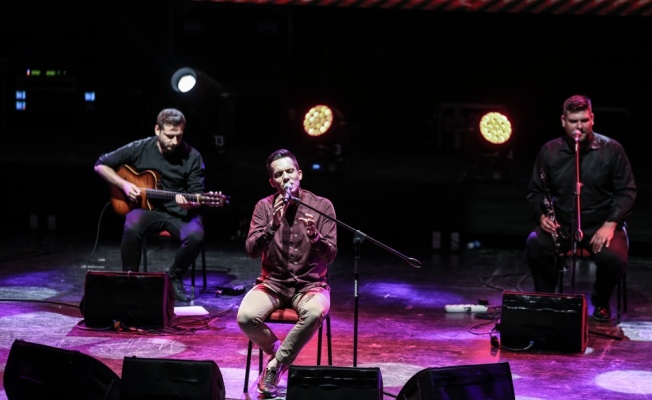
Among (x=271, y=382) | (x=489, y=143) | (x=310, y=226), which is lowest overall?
(x=271, y=382)

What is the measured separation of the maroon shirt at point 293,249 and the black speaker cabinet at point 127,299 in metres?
Result: 1.24

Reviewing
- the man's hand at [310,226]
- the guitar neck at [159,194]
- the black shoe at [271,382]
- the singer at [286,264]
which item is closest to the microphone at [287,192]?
the singer at [286,264]

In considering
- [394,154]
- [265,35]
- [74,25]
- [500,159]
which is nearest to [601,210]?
[500,159]

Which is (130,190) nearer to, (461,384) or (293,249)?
(293,249)

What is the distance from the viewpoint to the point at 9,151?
1205 centimetres

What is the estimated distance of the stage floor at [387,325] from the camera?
5995mm

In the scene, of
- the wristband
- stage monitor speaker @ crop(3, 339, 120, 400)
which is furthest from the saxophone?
stage monitor speaker @ crop(3, 339, 120, 400)

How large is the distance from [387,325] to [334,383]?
2522mm

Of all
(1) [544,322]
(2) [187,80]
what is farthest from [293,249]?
(2) [187,80]

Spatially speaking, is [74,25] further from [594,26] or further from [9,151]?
[594,26]

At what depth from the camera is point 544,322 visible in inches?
254

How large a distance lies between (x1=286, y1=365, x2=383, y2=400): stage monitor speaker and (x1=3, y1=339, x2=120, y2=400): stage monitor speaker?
0.84 m

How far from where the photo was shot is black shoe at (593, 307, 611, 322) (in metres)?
7.27

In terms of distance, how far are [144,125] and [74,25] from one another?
1.57 meters
